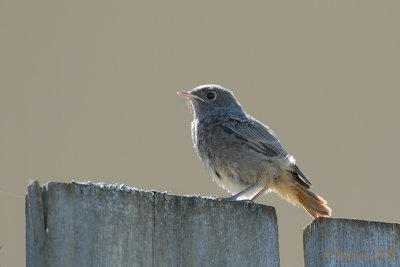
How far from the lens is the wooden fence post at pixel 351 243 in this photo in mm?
3498

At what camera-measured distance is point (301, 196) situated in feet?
20.5

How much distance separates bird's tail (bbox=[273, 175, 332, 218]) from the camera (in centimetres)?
583

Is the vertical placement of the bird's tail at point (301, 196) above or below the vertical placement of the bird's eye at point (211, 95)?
below

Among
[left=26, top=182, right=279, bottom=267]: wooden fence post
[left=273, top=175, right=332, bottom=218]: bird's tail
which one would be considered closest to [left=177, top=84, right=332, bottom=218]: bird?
[left=273, top=175, right=332, bottom=218]: bird's tail

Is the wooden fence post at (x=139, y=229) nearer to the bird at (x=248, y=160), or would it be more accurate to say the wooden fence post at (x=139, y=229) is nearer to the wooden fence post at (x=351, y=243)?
the wooden fence post at (x=351, y=243)

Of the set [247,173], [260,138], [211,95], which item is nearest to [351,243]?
[247,173]

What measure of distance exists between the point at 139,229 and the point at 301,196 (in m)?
3.32

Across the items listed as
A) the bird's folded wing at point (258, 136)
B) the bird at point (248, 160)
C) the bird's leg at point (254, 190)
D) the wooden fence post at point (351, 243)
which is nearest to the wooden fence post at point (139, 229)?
the wooden fence post at point (351, 243)

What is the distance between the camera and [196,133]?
7133 mm

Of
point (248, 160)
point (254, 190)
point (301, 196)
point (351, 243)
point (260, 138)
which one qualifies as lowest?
point (351, 243)

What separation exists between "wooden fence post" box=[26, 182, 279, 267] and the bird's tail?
2.45 metres

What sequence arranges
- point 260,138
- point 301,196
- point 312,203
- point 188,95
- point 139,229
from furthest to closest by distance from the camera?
point 188,95 → point 260,138 → point 301,196 → point 312,203 → point 139,229

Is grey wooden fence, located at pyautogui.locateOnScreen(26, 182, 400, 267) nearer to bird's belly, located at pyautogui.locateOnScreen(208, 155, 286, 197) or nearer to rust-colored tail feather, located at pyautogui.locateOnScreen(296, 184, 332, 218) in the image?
rust-colored tail feather, located at pyautogui.locateOnScreen(296, 184, 332, 218)

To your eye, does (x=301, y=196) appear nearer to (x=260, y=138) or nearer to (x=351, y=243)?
(x=260, y=138)
